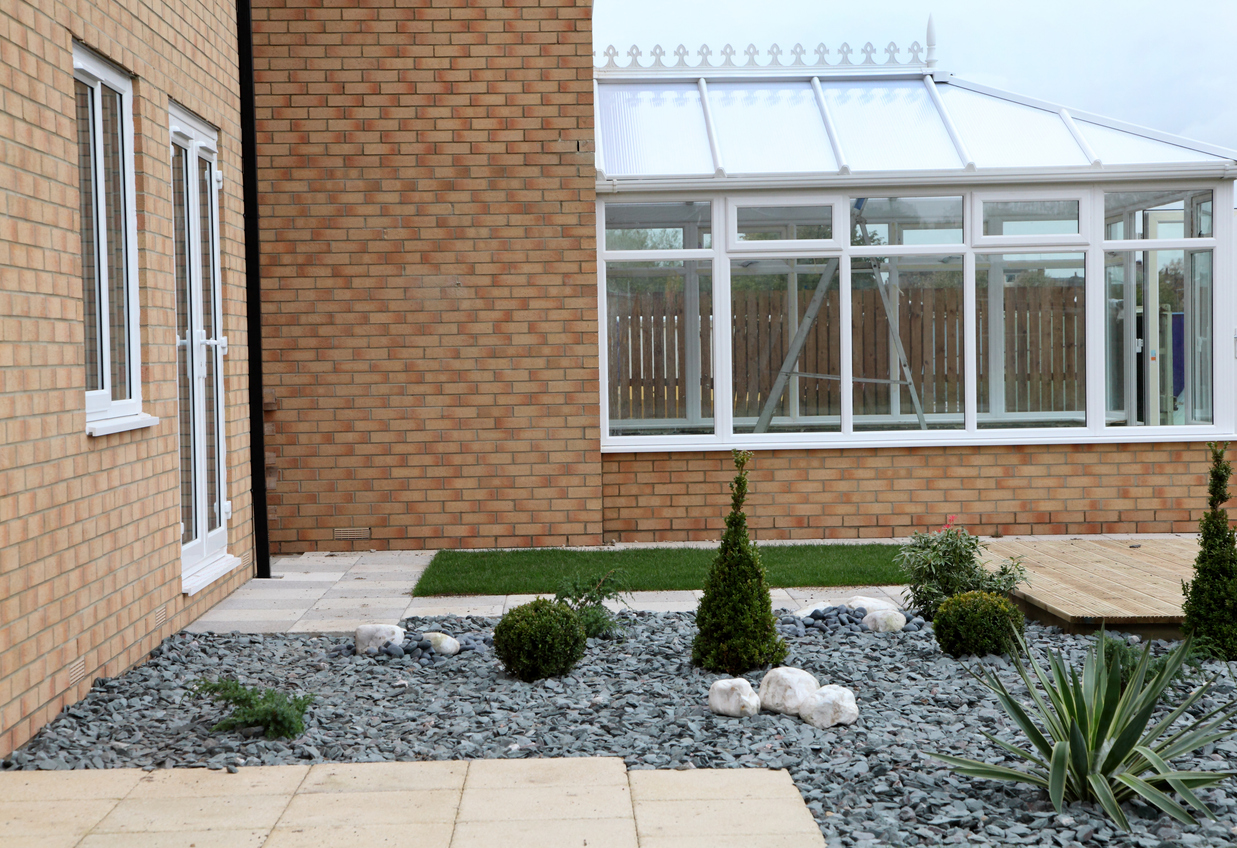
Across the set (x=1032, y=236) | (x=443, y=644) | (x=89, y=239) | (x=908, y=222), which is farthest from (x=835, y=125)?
(x=89, y=239)

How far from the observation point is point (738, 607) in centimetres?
446

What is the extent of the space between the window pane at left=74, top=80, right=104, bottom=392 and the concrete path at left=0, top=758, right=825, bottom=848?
1.81m

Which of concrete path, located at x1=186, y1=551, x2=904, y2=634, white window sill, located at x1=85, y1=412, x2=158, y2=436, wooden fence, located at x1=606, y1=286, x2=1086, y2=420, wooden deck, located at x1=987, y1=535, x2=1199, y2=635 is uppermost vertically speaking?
wooden fence, located at x1=606, y1=286, x2=1086, y2=420

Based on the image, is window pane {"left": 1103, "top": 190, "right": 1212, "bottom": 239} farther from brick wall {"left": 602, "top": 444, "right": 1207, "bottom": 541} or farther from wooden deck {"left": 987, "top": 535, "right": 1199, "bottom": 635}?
wooden deck {"left": 987, "top": 535, "right": 1199, "bottom": 635}

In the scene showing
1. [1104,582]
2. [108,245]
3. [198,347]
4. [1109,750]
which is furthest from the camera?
[198,347]

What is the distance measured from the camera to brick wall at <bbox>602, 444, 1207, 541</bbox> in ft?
27.7

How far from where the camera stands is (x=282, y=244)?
8117 millimetres

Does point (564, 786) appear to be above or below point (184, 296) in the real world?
below

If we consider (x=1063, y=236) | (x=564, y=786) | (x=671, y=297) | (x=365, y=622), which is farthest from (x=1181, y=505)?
(x=564, y=786)

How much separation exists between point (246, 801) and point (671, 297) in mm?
5864

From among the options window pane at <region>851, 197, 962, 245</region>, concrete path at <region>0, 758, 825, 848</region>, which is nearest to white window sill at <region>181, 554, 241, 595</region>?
concrete path at <region>0, 758, 825, 848</region>

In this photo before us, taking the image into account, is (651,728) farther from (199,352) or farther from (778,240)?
(778,240)

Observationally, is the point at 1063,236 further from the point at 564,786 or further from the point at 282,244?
the point at 564,786

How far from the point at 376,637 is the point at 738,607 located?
5.50 feet
